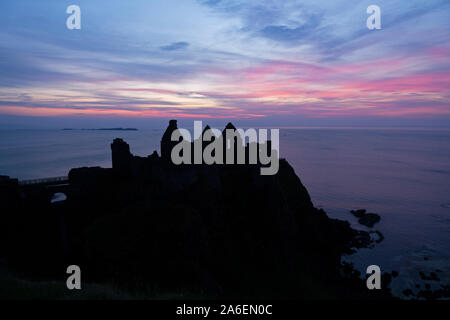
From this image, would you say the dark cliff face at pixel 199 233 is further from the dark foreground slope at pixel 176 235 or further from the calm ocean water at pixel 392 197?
the calm ocean water at pixel 392 197

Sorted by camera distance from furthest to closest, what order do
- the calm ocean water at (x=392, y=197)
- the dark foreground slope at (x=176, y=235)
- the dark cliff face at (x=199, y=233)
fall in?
the calm ocean water at (x=392, y=197) < the dark foreground slope at (x=176, y=235) < the dark cliff face at (x=199, y=233)

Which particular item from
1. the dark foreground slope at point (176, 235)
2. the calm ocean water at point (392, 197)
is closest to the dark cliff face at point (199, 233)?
the dark foreground slope at point (176, 235)

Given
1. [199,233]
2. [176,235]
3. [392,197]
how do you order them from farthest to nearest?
[392,197] < [199,233] < [176,235]

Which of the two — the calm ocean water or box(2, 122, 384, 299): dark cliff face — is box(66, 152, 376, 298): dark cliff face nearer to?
box(2, 122, 384, 299): dark cliff face

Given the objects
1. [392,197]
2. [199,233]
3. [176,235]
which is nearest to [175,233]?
[176,235]

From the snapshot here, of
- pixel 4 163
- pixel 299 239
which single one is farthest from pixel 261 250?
pixel 4 163

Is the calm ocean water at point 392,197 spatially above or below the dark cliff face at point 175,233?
below

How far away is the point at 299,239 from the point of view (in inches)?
1620

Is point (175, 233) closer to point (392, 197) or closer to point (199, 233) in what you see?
point (199, 233)

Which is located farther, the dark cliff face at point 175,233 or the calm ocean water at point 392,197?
the calm ocean water at point 392,197

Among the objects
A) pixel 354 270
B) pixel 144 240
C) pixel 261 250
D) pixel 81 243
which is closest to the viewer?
pixel 144 240
